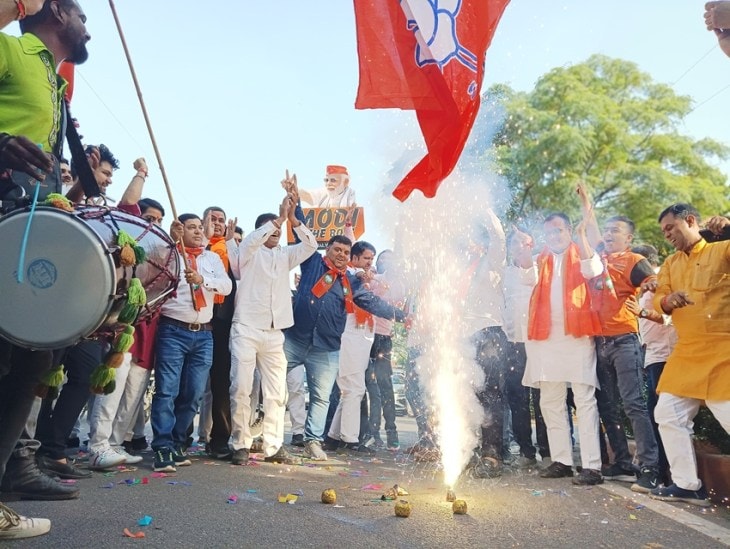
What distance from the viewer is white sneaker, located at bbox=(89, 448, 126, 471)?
4657 mm

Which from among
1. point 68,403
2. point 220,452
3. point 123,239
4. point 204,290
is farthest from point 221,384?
point 123,239

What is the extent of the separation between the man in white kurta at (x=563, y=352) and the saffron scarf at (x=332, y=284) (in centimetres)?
222

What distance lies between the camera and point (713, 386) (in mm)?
4125

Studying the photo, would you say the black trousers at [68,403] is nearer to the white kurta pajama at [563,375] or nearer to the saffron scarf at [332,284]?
the saffron scarf at [332,284]

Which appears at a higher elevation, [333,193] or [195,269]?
[333,193]

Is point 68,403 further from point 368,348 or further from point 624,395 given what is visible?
point 624,395

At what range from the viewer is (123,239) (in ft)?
9.14

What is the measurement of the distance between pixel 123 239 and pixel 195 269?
8.59 ft

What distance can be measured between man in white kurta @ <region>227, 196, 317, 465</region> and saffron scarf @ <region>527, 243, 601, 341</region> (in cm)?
215

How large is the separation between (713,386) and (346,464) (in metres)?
3.12

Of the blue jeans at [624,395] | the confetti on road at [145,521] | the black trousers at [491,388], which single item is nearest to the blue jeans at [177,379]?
the confetti on road at [145,521]

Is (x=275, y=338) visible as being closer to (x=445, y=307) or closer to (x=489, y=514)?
(x=445, y=307)

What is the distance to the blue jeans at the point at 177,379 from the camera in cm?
487

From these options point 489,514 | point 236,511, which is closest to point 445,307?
point 489,514
